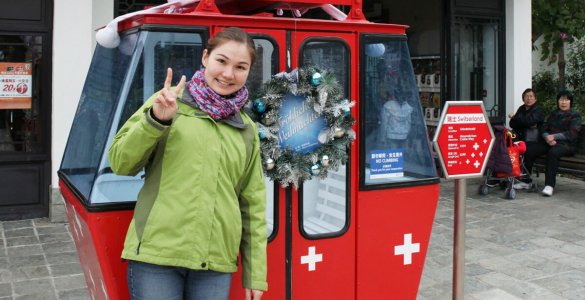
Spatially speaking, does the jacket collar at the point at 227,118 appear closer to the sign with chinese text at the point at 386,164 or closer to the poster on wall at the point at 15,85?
the sign with chinese text at the point at 386,164

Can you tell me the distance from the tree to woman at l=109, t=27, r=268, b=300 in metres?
8.27

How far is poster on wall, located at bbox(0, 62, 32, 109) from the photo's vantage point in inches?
279

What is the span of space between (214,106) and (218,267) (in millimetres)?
622

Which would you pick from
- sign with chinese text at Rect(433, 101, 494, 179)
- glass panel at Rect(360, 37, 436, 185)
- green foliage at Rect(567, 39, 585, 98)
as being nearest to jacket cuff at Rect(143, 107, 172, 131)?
glass panel at Rect(360, 37, 436, 185)

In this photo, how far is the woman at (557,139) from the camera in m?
8.83

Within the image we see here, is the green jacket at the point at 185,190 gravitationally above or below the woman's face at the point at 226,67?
below

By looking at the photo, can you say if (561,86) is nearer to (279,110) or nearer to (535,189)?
(535,189)

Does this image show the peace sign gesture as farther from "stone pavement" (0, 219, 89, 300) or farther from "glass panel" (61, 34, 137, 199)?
"stone pavement" (0, 219, 89, 300)

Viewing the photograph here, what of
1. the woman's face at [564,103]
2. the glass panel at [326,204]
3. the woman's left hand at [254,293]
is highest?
the woman's face at [564,103]

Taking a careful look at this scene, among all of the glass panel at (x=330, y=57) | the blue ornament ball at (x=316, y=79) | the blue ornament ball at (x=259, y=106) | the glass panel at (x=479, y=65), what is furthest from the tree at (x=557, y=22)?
the blue ornament ball at (x=259, y=106)

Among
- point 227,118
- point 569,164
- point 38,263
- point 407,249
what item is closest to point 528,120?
point 569,164

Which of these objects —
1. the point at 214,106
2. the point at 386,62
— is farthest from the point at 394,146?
the point at 214,106

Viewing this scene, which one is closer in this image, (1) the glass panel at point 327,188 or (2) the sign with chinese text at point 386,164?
(1) the glass panel at point 327,188

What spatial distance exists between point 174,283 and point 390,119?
→ 1.55 m
